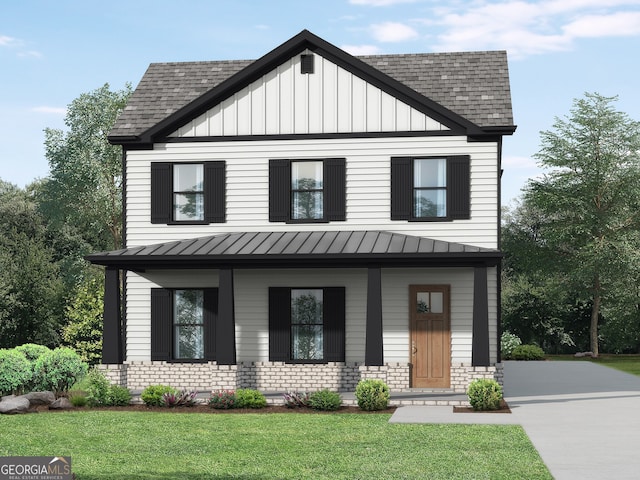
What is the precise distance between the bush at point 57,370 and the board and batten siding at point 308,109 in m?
6.61

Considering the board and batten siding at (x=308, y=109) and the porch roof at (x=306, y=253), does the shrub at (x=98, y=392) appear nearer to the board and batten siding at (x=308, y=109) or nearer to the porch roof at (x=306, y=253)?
the porch roof at (x=306, y=253)

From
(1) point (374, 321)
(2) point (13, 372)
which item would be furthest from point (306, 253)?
(2) point (13, 372)

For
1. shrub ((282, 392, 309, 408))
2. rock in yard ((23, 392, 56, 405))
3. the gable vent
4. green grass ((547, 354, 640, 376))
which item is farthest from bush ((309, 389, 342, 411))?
green grass ((547, 354, 640, 376))

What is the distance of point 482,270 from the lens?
21828mm

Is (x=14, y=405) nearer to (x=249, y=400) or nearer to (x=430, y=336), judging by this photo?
(x=249, y=400)

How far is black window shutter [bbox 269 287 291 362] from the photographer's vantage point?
2420cm

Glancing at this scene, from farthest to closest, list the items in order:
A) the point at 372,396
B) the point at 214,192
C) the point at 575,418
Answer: the point at 214,192 → the point at 372,396 → the point at 575,418

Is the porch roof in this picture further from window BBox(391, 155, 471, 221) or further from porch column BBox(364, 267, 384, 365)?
window BBox(391, 155, 471, 221)

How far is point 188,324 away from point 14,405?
578cm

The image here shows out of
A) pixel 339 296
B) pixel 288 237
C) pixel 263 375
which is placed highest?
pixel 288 237

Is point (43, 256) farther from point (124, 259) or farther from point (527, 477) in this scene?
point (527, 477)

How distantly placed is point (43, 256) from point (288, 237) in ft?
67.5

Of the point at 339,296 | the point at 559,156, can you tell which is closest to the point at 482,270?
the point at 339,296

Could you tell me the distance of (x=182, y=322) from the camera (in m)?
24.8
